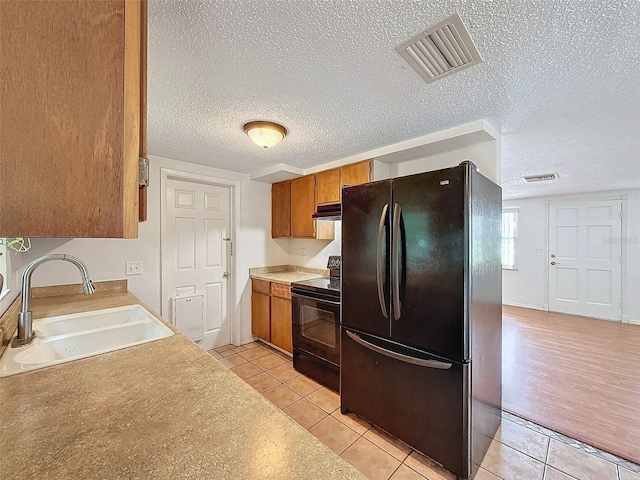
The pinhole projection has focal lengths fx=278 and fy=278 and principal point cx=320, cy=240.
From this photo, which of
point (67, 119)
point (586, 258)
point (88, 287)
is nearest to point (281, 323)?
point (88, 287)

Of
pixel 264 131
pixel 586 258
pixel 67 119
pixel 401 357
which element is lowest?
pixel 401 357

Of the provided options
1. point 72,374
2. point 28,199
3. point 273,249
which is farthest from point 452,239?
point 273,249

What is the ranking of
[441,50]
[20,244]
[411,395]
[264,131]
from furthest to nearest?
[264,131] → [20,244] → [411,395] → [441,50]

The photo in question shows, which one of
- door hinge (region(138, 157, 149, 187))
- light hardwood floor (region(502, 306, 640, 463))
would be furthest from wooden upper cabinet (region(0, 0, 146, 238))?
light hardwood floor (region(502, 306, 640, 463))

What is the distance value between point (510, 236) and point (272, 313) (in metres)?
5.12

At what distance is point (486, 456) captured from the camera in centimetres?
173

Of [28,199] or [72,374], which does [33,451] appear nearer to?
[72,374]

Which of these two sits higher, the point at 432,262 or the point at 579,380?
the point at 432,262

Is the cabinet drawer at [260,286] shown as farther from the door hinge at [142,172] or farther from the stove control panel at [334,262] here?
the door hinge at [142,172]

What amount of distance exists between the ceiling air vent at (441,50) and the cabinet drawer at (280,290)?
7.52 feet

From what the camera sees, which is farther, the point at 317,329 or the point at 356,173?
the point at 356,173

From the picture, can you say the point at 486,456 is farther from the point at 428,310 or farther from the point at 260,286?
the point at 260,286

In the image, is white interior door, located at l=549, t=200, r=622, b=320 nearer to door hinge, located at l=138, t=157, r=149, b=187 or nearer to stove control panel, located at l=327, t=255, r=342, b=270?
stove control panel, located at l=327, t=255, r=342, b=270

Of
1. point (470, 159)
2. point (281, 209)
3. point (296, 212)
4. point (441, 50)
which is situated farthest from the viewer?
point (281, 209)
